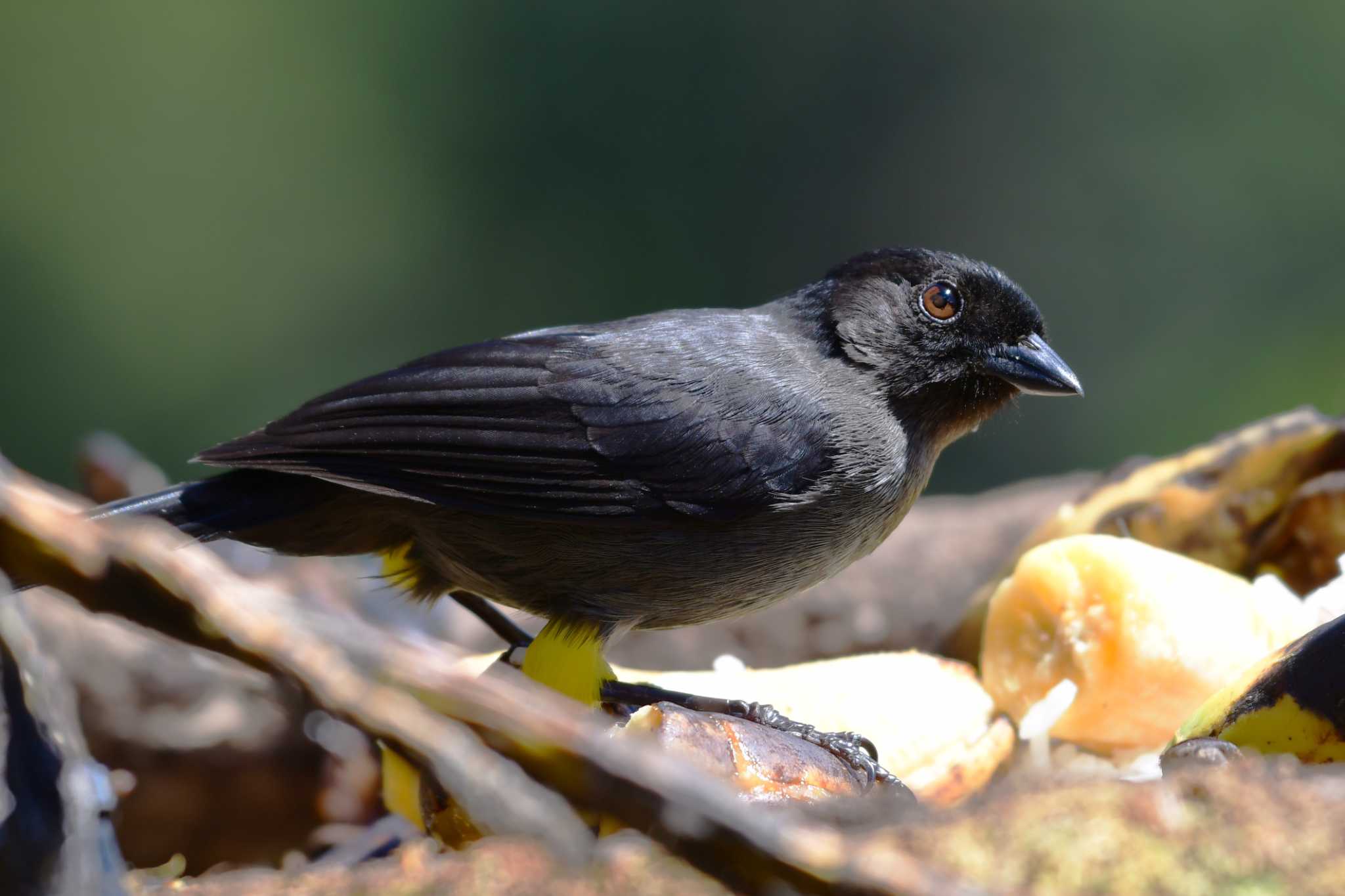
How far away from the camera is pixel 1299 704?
1.70 m

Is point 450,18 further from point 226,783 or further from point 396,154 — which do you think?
point 226,783

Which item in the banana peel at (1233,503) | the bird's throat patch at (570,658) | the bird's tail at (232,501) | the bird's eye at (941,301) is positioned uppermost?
the bird's eye at (941,301)

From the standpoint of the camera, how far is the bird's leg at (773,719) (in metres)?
1.92

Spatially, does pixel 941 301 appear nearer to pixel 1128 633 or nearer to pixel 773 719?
pixel 1128 633

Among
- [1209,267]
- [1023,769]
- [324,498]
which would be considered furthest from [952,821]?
[1209,267]

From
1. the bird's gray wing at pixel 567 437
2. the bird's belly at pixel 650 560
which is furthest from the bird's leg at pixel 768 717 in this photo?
the bird's gray wing at pixel 567 437

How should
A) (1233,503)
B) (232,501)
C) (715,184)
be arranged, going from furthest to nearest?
(715,184) < (1233,503) < (232,501)

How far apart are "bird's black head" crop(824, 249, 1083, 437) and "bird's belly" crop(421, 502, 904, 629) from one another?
347 mm

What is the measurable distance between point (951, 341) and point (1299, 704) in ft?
4.00

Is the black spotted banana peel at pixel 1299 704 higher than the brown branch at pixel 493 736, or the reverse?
the brown branch at pixel 493 736

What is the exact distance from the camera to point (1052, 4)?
10266mm

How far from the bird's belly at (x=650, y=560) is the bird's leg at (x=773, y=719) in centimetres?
16

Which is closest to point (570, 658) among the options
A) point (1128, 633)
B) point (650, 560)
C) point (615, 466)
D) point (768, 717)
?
point (650, 560)

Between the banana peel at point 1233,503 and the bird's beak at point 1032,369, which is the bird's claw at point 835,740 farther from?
the bird's beak at point 1032,369
